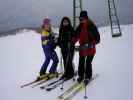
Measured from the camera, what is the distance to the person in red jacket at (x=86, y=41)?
6.91 m

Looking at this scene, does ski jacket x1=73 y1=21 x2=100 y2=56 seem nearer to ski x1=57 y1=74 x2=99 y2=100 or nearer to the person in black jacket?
the person in black jacket

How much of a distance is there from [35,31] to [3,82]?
11.7m

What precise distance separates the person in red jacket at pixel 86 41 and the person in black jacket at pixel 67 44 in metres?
0.25

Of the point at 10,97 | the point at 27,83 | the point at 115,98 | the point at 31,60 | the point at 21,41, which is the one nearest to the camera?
the point at 115,98

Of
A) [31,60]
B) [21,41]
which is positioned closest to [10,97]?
[31,60]

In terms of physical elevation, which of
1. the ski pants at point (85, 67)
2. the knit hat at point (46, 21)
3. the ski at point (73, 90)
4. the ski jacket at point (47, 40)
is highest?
the knit hat at point (46, 21)

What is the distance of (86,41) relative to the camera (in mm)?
6977

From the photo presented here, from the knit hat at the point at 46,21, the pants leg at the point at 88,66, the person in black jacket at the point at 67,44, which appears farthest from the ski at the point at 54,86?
the knit hat at the point at 46,21

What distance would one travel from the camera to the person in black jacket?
7.31 m

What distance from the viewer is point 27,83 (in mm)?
7574

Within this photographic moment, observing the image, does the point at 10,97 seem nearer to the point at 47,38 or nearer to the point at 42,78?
the point at 42,78

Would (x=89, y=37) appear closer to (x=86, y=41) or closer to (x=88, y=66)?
(x=86, y=41)

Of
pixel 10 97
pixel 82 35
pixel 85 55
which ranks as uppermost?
pixel 82 35

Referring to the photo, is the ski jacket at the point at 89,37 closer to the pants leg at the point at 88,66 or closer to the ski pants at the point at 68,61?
the pants leg at the point at 88,66
